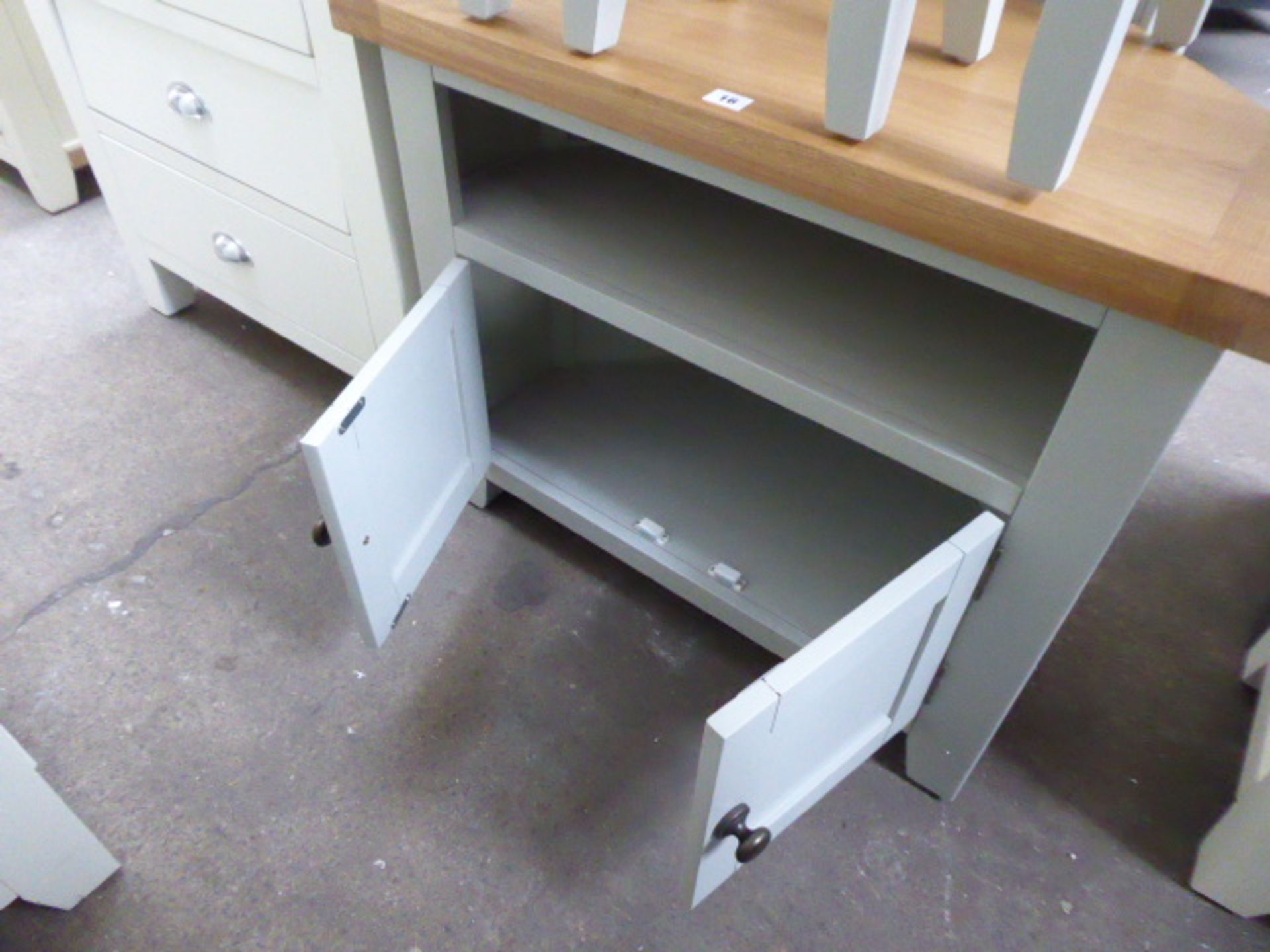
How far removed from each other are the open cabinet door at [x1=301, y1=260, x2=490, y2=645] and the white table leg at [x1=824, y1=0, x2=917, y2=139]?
1.25 ft

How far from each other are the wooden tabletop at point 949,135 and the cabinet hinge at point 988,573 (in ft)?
0.71

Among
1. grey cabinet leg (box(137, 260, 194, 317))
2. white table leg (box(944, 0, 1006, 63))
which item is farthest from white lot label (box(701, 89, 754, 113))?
grey cabinet leg (box(137, 260, 194, 317))

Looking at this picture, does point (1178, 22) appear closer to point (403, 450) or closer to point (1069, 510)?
point (1069, 510)

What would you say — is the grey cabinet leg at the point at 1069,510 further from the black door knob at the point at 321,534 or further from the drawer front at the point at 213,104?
the drawer front at the point at 213,104

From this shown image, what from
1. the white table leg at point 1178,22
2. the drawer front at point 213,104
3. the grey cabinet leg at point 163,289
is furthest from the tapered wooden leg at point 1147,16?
the grey cabinet leg at point 163,289

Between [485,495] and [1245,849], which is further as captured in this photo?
[485,495]

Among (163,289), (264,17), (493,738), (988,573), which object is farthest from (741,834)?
(163,289)

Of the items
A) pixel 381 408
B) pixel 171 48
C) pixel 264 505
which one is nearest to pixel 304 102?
pixel 171 48

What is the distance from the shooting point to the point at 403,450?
2.47 ft

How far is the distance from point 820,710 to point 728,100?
0.40m

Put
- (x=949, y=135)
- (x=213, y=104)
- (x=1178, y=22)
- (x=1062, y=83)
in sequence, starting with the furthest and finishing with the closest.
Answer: (x=213, y=104), (x=1178, y=22), (x=949, y=135), (x=1062, y=83)

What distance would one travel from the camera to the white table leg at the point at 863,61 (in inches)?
18.7

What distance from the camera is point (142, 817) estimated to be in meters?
0.80

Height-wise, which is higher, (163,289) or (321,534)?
(321,534)
